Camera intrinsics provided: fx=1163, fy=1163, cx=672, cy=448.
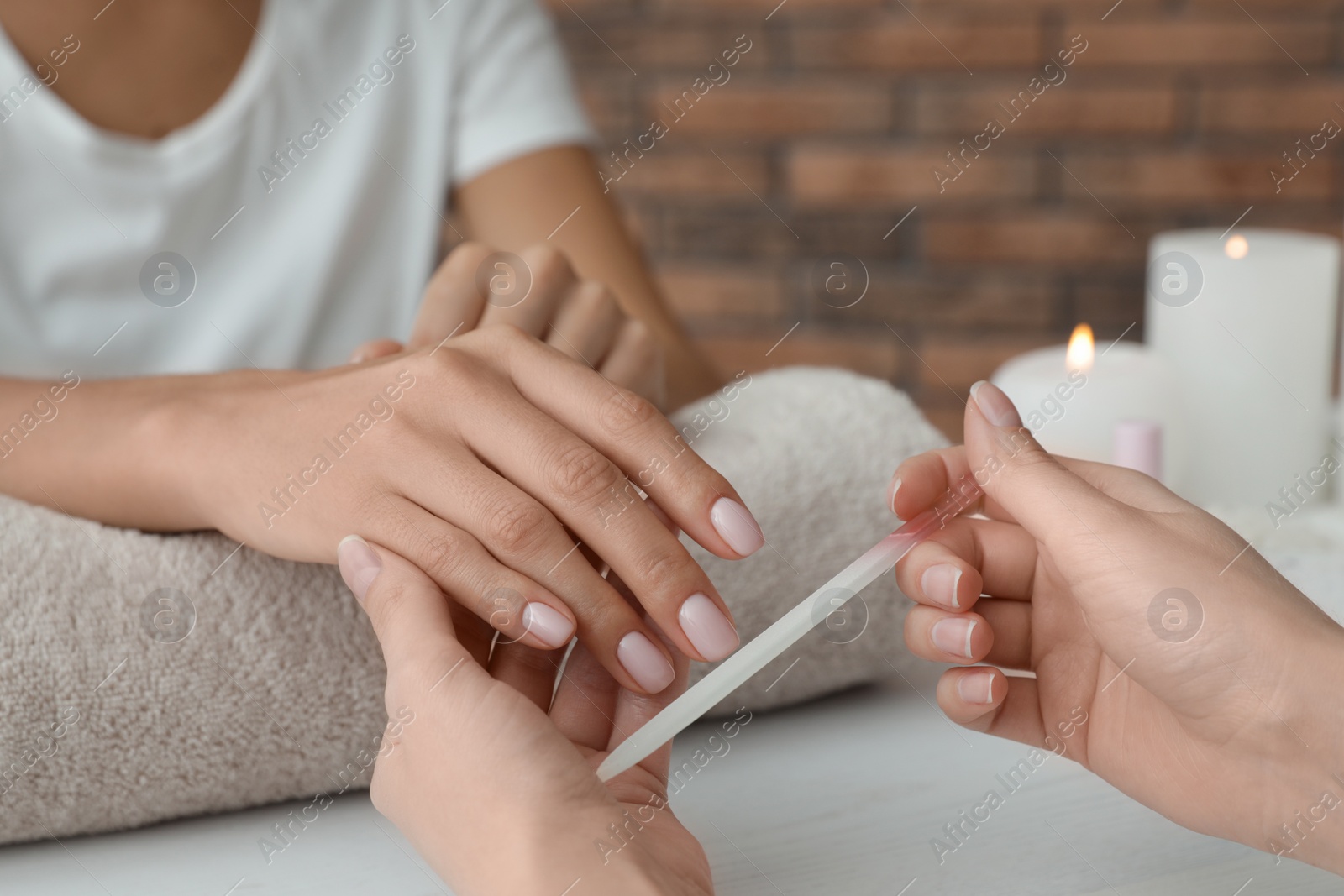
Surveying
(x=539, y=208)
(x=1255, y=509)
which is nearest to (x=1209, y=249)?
(x=1255, y=509)

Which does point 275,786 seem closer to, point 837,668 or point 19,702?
point 19,702

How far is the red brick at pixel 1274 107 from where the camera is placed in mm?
1379

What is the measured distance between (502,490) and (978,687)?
0.21 m

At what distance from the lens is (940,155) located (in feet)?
5.00

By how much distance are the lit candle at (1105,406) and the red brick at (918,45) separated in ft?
2.91

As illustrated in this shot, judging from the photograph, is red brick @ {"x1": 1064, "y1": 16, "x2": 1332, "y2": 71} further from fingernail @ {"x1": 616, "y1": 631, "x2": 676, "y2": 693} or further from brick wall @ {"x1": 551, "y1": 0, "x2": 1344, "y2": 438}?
fingernail @ {"x1": 616, "y1": 631, "x2": 676, "y2": 693}

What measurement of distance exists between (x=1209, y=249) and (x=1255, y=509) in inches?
6.6

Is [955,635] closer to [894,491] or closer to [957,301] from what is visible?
[894,491]

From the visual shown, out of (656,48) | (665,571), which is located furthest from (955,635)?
(656,48)

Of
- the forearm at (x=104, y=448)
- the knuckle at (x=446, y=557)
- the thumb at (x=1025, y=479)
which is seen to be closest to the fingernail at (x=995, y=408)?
the thumb at (x=1025, y=479)

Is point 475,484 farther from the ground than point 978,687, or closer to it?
farther from the ground

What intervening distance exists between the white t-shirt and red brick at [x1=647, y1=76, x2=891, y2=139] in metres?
0.63

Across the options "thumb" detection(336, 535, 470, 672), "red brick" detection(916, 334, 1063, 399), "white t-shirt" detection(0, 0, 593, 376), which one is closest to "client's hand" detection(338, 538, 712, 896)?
"thumb" detection(336, 535, 470, 672)

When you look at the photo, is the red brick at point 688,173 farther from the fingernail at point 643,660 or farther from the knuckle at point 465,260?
the fingernail at point 643,660
